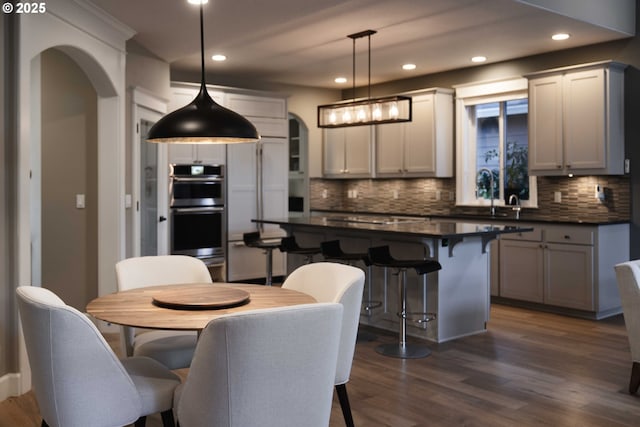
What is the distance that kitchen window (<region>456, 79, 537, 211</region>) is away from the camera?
6730 millimetres

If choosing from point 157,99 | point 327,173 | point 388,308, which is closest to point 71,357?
point 388,308

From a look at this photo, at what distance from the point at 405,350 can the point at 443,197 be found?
3453 millimetres

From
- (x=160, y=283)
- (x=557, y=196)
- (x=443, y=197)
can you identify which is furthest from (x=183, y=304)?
(x=443, y=197)

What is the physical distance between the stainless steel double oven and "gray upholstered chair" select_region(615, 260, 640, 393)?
4.69 m

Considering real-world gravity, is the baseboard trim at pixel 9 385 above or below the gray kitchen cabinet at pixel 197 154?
below

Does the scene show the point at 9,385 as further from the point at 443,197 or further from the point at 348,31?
the point at 443,197

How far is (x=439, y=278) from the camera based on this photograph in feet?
15.4

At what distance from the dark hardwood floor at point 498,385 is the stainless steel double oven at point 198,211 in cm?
288

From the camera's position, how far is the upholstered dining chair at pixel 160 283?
9.61 ft

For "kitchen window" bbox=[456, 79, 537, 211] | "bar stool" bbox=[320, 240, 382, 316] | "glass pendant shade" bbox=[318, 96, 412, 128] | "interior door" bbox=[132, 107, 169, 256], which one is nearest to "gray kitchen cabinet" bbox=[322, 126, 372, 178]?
"kitchen window" bbox=[456, 79, 537, 211]

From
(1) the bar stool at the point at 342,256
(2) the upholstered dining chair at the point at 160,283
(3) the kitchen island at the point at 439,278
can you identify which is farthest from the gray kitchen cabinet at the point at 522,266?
(2) the upholstered dining chair at the point at 160,283

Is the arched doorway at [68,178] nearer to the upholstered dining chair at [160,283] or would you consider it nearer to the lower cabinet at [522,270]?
the upholstered dining chair at [160,283]

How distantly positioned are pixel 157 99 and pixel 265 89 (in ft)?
7.53

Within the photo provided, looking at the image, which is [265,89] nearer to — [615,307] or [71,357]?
[615,307]
